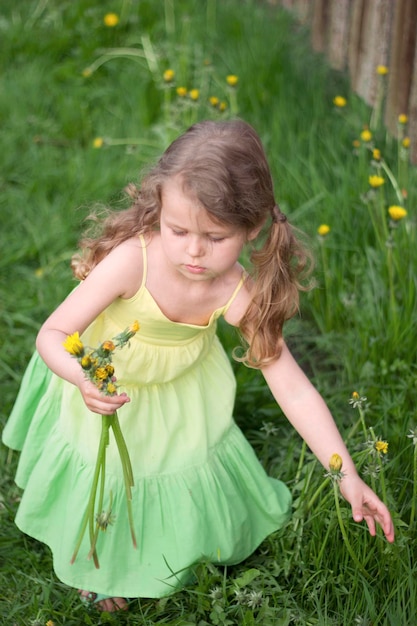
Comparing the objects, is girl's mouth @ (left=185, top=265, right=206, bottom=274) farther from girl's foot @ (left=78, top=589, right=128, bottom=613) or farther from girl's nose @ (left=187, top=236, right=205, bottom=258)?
girl's foot @ (left=78, top=589, right=128, bottom=613)

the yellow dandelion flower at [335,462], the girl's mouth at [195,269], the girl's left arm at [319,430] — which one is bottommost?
the girl's left arm at [319,430]

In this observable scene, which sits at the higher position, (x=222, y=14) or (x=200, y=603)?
(x=222, y=14)

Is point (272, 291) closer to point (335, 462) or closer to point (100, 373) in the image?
point (335, 462)

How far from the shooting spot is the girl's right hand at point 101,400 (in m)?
1.46

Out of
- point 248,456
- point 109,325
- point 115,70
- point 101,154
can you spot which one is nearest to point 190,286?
point 109,325

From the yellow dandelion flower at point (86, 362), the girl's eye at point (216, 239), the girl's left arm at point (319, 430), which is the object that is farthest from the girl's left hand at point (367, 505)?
the yellow dandelion flower at point (86, 362)

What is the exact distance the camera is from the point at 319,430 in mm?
1826

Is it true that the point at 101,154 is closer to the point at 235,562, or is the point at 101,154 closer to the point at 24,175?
the point at 24,175

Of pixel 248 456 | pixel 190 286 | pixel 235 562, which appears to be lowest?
pixel 235 562

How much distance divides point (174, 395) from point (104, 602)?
0.48 metres

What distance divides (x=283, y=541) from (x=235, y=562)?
118 millimetres

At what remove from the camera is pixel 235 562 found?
2008 millimetres

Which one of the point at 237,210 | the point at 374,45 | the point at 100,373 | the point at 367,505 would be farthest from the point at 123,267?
the point at 374,45

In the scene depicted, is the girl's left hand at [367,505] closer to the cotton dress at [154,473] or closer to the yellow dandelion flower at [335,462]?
the yellow dandelion flower at [335,462]
